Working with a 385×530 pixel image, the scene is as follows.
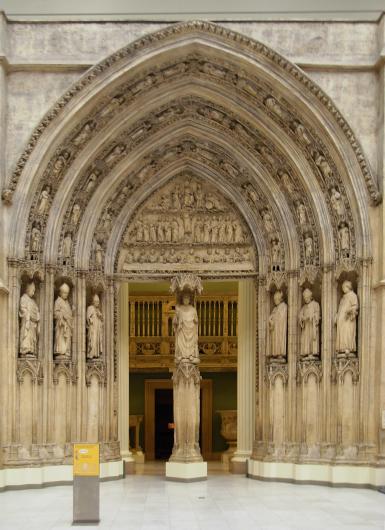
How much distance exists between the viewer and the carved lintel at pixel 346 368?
550 inches

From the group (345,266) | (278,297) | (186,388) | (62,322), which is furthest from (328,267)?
(62,322)

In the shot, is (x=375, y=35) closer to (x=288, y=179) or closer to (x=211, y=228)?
(x=288, y=179)

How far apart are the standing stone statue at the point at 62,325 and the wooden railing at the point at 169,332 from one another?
5.16m

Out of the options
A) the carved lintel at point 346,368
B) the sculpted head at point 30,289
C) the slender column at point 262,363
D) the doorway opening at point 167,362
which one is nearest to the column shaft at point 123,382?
the sculpted head at point 30,289

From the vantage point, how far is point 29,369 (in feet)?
45.7

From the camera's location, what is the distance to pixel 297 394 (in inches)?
583

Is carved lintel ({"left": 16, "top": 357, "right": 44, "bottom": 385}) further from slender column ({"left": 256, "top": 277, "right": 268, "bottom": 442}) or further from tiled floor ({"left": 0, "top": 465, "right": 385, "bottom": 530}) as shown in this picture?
slender column ({"left": 256, "top": 277, "right": 268, "bottom": 442})

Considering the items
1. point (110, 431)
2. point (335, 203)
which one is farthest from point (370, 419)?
point (110, 431)

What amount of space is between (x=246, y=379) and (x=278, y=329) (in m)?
1.41

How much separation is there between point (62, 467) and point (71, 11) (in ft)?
24.4

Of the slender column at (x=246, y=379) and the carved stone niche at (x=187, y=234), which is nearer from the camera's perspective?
the slender column at (x=246, y=379)

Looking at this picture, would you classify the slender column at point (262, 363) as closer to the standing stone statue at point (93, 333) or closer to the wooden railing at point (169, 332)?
the standing stone statue at point (93, 333)

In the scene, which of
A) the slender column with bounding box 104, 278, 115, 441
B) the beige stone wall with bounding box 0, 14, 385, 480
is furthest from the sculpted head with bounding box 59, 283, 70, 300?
the slender column with bounding box 104, 278, 115, 441

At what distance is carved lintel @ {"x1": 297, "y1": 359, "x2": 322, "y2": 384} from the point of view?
1452 cm
